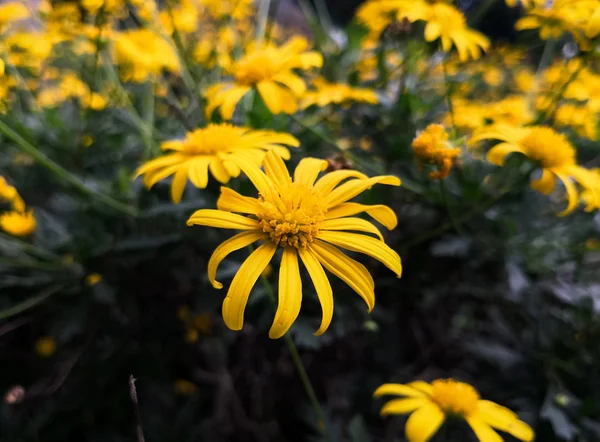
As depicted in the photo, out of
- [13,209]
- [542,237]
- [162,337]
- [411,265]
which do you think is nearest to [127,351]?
[162,337]

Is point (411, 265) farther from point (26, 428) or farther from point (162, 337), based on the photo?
point (26, 428)

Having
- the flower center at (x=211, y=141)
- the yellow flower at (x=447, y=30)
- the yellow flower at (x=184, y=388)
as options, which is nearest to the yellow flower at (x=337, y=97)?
the yellow flower at (x=447, y=30)

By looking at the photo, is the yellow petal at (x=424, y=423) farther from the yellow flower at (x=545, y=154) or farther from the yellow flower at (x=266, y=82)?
the yellow flower at (x=266, y=82)

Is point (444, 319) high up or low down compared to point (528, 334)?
down

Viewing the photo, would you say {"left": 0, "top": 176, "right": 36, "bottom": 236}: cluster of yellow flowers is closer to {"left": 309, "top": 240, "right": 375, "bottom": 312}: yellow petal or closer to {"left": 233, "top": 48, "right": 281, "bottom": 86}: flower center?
{"left": 233, "top": 48, "right": 281, "bottom": 86}: flower center

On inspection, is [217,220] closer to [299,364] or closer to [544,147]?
[299,364]
